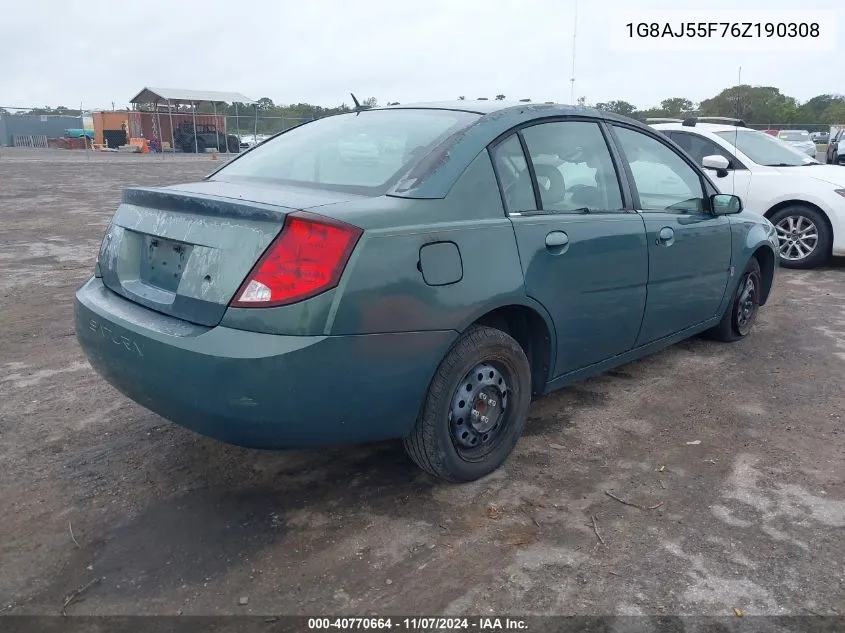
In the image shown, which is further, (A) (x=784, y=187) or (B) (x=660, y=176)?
(A) (x=784, y=187)

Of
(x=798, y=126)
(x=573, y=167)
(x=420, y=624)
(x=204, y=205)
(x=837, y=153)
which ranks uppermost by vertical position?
(x=798, y=126)

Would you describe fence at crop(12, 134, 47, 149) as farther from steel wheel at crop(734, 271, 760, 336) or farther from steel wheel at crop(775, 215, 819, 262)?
Answer: steel wheel at crop(734, 271, 760, 336)

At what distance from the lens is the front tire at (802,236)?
791 cm

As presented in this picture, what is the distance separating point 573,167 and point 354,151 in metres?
1.10

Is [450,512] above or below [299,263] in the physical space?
below

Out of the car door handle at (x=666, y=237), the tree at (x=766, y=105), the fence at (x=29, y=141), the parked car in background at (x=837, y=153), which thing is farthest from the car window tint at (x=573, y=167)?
the fence at (x=29, y=141)

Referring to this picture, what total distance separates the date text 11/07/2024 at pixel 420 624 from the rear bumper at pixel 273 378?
0.63 m

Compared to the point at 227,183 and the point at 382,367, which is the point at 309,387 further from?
the point at 227,183

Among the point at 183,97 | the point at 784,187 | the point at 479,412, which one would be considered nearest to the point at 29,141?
the point at 183,97

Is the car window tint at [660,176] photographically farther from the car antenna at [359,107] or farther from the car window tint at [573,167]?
the car antenna at [359,107]

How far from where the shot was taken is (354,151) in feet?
10.8

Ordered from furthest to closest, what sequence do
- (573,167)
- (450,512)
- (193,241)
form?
1. (573,167)
2. (450,512)
3. (193,241)

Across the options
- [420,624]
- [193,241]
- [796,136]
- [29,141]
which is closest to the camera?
[420,624]

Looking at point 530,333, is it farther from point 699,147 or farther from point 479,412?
point 699,147
